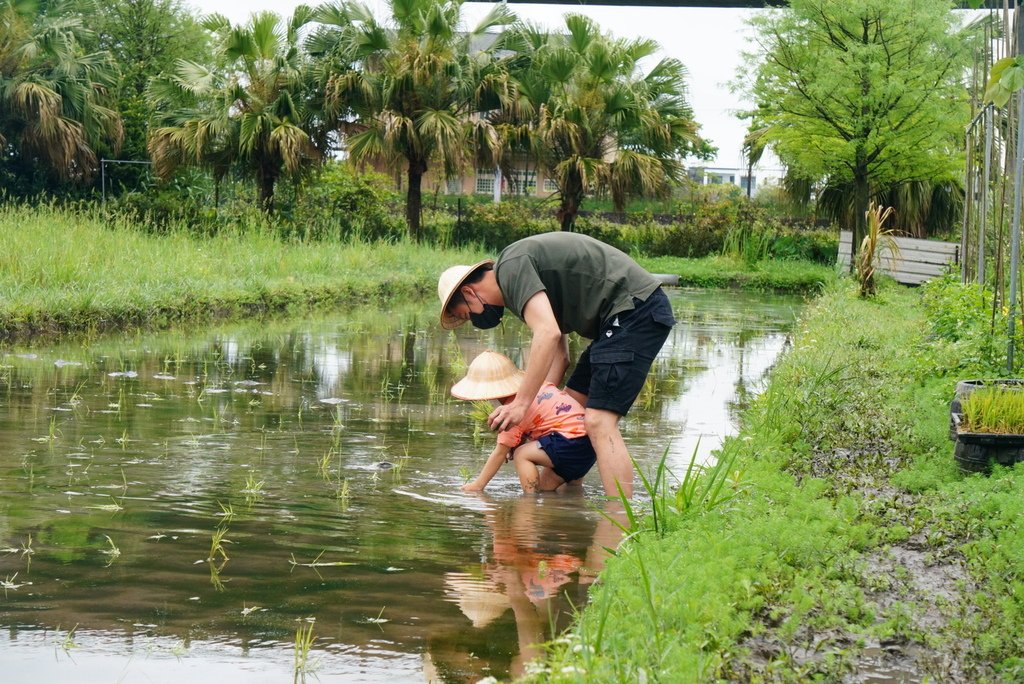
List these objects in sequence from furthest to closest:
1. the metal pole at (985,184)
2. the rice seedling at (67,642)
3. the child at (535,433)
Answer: the metal pole at (985,184), the child at (535,433), the rice seedling at (67,642)

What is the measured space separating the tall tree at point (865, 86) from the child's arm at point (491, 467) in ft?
74.9

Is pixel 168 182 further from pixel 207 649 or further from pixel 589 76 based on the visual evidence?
pixel 207 649

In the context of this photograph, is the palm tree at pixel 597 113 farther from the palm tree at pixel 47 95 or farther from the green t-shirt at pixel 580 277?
the green t-shirt at pixel 580 277

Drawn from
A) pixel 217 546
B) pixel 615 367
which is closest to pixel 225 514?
pixel 217 546

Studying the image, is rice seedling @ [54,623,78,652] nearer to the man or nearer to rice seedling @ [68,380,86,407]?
the man

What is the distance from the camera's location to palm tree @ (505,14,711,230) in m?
27.8

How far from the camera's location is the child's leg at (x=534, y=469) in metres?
6.33

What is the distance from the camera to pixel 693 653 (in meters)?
3.40

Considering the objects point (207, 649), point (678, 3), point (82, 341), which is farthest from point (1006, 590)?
point (678, 3)

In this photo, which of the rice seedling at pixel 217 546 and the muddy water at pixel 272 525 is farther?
the rice seedling at pixel 217 546

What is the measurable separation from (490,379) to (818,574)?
230 centimetres

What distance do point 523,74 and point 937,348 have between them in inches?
788

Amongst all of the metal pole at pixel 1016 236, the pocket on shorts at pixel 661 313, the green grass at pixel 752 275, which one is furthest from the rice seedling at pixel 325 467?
the green grass at pixel 752 275

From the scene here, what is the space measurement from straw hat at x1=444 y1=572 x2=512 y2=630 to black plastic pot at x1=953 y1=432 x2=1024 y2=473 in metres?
2.84
